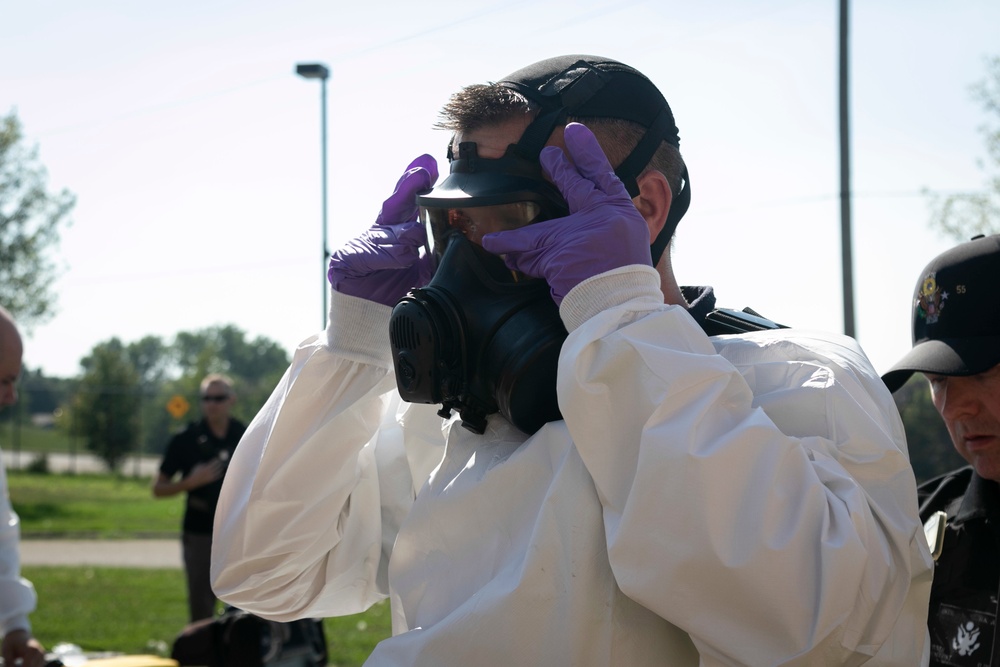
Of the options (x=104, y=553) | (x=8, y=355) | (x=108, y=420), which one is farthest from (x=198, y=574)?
(x=108, y=420)

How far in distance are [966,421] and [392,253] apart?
1565mm

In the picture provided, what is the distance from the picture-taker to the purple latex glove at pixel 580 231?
1676 mm

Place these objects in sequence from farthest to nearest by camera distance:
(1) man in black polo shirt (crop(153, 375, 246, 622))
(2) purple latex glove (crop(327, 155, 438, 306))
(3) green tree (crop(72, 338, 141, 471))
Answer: (3) green tree (crop(72, 338, 141, 471)) → (1) man in black polo shirt (crop(153, 375, 246, 622)) → (2) purple latex glove (crop(327, 155, 438, 306))

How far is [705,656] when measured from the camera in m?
1.57

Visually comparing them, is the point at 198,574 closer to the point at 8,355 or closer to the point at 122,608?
the point at 122,608

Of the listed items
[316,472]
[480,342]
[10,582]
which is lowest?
[10,582]

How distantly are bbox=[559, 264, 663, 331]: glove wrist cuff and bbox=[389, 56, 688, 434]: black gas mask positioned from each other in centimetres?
10

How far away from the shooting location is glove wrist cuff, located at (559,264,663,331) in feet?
5.44

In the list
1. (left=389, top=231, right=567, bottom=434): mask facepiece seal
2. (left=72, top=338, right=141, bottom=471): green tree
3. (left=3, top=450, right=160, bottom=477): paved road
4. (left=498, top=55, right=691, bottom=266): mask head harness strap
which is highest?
(left=498, top=55, right=691, bottom=266): mask head harness strap

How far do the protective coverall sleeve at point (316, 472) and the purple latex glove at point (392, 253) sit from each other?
4cm

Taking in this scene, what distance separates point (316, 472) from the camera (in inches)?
90.1

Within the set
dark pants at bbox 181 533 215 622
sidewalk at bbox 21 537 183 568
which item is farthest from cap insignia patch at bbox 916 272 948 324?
sidewalk at bbox 21 537 183 568

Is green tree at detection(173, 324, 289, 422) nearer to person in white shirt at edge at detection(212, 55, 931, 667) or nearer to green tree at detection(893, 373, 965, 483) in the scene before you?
green tree at detection(893, 373, 965, 483)

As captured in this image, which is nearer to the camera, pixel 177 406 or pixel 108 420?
pixel 177 406
